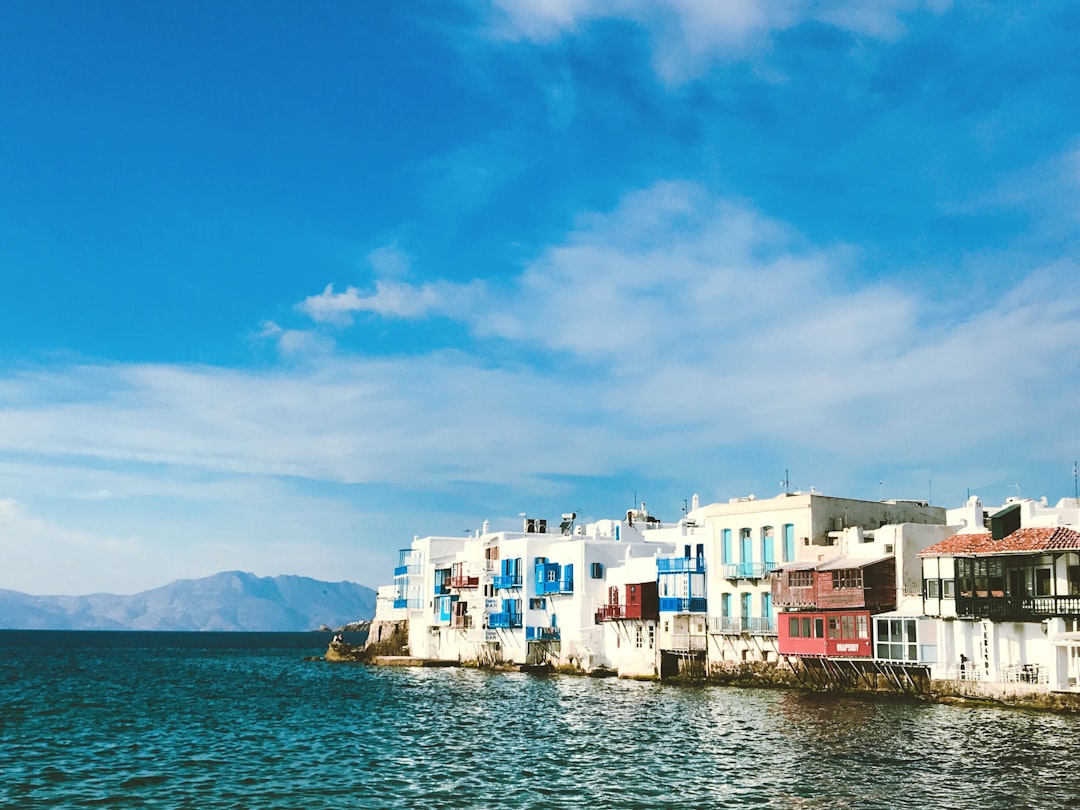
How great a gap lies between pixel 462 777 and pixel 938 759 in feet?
58.8

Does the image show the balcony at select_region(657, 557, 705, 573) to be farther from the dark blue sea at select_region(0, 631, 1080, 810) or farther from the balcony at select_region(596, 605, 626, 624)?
the dark blue sea at select_region(0, 631, 1080, 810)

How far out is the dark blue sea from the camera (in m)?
A: 35.8

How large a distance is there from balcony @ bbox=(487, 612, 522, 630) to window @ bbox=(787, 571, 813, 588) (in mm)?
34331

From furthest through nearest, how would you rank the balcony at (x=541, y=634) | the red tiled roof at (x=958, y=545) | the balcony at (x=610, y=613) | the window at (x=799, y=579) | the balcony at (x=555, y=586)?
the balcony at (x=541, y=634) → the balcony at (x=555, y=586) → the balcony at (x=610, y=613) → the window at (x=799, y=579) → the red tiled roof at (x=958, y=545)

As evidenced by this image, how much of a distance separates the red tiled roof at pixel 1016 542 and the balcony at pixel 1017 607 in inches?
99.4

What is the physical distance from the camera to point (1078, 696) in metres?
51.9

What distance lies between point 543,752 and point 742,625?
107ft

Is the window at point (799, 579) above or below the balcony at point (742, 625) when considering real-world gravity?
above

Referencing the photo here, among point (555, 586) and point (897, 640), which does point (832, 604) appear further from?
point (555, 586)

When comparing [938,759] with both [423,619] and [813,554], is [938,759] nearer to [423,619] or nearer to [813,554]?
[813,554]

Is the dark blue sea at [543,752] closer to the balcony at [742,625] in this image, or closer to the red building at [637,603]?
the balcony at [742,625]

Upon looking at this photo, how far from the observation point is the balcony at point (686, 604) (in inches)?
3135

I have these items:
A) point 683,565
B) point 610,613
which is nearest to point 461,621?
point 610,613

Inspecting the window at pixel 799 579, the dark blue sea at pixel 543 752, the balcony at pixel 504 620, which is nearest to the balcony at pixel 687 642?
the dark blue sea at pixel 543 752
